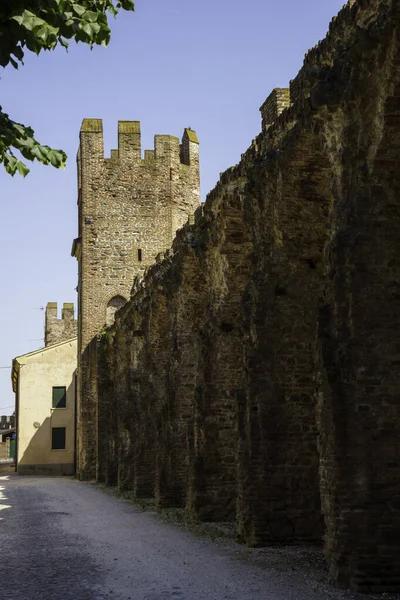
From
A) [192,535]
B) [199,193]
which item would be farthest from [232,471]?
[199,193]

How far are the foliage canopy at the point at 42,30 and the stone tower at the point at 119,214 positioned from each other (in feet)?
90.3

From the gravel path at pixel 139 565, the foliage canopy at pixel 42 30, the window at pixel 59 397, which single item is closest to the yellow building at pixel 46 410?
the window at pixel 59 397

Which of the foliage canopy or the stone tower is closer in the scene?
the foliage canopy

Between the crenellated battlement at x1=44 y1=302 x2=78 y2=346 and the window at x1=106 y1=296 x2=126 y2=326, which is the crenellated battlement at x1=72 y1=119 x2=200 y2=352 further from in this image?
the crenellated battlement at x1=44 y1=302 x2=78 y2=346

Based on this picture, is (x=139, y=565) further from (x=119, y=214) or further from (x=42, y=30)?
(x=119, y=214)

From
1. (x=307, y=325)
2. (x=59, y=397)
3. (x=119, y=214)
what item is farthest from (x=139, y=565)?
(x=59, y=397)

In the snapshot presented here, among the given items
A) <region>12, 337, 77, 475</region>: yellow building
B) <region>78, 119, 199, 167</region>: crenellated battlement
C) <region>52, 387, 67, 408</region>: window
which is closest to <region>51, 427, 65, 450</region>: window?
<region>12, 337, 77, 475</region>: yellow building

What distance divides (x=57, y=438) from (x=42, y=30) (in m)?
35.9

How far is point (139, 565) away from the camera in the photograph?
10516 mm

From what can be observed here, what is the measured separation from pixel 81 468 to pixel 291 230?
23.4 metres

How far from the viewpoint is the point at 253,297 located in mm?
12477

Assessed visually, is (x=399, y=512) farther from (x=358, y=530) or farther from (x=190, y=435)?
(x=190, y=435)

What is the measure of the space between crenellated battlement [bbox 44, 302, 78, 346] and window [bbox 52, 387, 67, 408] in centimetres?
1099

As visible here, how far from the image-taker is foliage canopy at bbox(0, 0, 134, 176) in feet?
18.1
